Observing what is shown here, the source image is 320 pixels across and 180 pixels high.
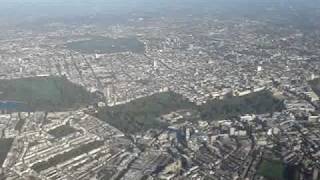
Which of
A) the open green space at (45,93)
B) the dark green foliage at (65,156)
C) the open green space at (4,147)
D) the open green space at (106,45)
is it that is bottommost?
the open green space at (106,45)

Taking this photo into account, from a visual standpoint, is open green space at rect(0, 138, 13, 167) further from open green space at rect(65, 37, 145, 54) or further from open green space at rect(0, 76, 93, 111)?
open green space at rect(65, 37, 145, 54)

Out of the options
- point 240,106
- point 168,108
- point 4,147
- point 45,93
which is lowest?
point 45,93

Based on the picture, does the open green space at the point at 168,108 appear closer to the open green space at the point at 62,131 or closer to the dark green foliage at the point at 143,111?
the dark green foliage at the point at 143,111

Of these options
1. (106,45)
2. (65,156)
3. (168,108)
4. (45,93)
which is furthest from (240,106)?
(106,45)

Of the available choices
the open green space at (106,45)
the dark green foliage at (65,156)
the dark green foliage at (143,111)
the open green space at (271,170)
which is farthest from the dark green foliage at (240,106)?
the open green space at (106,45)

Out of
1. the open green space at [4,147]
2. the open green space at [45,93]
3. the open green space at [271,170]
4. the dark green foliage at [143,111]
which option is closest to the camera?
the open green space at [271,170]

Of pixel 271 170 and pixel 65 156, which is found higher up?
pixel 271 170

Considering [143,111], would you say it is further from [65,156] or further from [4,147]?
[4,147]
